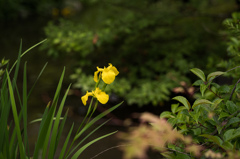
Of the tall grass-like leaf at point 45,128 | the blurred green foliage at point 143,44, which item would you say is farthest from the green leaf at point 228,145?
the blurred green foliage at point 143,44

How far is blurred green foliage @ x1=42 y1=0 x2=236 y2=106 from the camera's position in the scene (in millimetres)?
3367

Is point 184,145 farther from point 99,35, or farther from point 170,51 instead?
point 170,51

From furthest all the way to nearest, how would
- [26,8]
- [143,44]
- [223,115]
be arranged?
1. [26,8]
2. [143,44]
3. [223,115]

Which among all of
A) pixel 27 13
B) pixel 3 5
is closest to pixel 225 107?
pixel 3 5

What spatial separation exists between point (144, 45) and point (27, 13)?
17.8 ft

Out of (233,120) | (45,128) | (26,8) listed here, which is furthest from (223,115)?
(26,8)

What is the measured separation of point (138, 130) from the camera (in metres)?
1.11

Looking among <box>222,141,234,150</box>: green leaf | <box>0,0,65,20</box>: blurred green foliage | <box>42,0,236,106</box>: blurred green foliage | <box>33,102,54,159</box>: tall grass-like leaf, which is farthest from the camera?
<box>0,0,65,20</box>: blurred green foliage

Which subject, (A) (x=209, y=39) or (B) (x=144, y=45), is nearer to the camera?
(B) (x=144, y=45)

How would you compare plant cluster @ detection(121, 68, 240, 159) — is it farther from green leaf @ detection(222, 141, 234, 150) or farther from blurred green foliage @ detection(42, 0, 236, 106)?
blurred green foliage @ detection(42, 0, 236, 106)

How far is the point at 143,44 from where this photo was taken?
14.1 feet

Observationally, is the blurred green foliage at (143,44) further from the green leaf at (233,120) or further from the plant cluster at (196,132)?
the green leaf at (233,120)

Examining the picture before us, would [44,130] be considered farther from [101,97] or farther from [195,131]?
[195,131]

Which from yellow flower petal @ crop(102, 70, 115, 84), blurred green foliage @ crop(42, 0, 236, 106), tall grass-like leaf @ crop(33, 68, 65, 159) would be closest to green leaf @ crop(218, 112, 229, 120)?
yellow flower petal @ crop(102, 70, 115, 84)
